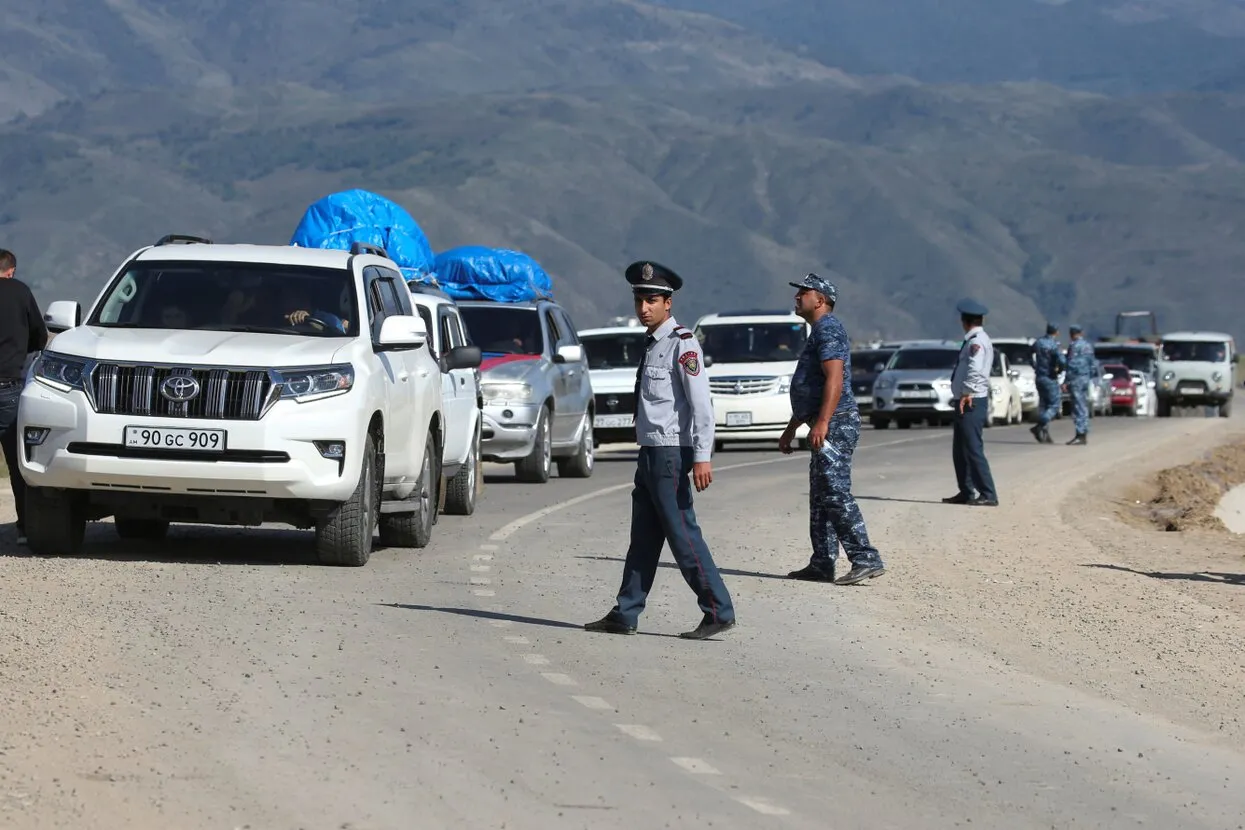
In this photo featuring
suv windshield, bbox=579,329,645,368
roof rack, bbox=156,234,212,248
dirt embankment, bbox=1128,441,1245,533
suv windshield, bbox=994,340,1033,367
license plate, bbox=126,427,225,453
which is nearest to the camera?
license plate, bbox=126,427,225,453

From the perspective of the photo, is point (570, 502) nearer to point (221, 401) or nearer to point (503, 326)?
point (503, 326)

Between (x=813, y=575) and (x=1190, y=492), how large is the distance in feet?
50.1

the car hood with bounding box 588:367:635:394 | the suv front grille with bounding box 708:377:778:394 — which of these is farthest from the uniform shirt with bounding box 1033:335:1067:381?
the car hood with bounding box 588:367:635:394

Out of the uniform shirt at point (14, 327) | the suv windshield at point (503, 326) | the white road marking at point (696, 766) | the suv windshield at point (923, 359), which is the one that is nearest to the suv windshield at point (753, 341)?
the suv windshield at point (503, 326)

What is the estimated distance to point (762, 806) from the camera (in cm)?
682

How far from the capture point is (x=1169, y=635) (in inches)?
477

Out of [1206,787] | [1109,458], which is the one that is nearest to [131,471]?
[1206,787]

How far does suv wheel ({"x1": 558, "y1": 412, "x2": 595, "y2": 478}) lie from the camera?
81.8ft

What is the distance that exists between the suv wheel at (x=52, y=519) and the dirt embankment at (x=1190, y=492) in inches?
486

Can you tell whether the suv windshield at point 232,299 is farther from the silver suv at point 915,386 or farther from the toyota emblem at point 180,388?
the silver suv at point 915,386

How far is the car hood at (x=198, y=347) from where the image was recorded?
42.7 ft

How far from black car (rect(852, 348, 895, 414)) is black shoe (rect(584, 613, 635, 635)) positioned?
39089 mm

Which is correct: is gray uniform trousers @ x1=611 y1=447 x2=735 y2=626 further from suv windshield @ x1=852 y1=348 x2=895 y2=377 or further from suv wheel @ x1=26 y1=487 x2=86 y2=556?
suv windshield @ x1=852 y1=348 x2=895 y2=377

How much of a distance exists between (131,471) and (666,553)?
14.5ft
